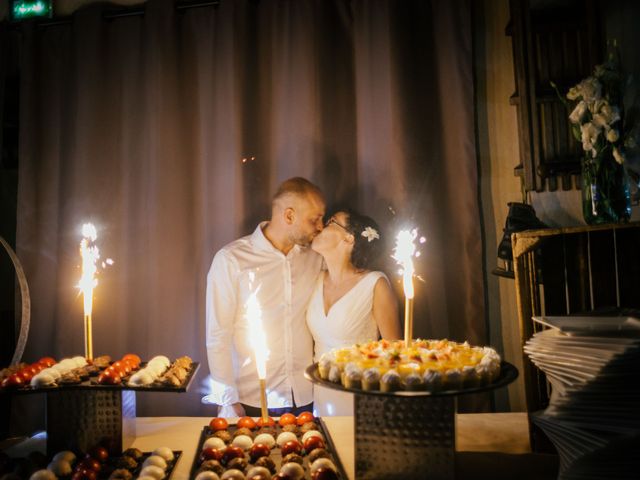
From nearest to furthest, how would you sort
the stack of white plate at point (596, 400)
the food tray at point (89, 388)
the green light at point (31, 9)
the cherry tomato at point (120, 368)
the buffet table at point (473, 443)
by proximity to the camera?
1. the stack of white plate at point (596, 400)
2. the buffet table at point (473, 443)
3. the food tray at point (89, 388)
4. the cherry tomato at point (120, 368)
5. the green light at point (31, 9)

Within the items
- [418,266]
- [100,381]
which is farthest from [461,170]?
[100,381]

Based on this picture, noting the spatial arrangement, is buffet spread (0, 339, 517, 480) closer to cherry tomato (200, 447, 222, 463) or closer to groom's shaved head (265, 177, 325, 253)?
cherry tomato (200, 447, 222, 463)

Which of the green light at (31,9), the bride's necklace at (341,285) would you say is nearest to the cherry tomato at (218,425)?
the bride's necklace at (341,285)

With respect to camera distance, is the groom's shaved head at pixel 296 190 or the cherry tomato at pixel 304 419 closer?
the cherry tomato at pixel 304 419

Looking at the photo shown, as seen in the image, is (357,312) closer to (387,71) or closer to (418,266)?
(418,266)

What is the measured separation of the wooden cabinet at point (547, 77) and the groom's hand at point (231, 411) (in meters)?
1.84

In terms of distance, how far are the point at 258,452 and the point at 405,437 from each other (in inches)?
18.2

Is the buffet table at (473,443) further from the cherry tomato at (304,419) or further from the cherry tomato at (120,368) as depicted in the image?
the cherry tomato at (120,368)

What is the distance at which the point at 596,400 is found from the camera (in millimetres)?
1152

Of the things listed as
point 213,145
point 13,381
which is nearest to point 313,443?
point 13,381

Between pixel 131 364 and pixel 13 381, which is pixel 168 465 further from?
pixel 13 381

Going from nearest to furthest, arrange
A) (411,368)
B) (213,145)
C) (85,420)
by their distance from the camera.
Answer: (411,368), (85,420), (213,145)

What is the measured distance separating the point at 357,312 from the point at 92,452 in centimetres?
138

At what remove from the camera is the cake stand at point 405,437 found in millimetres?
1468
